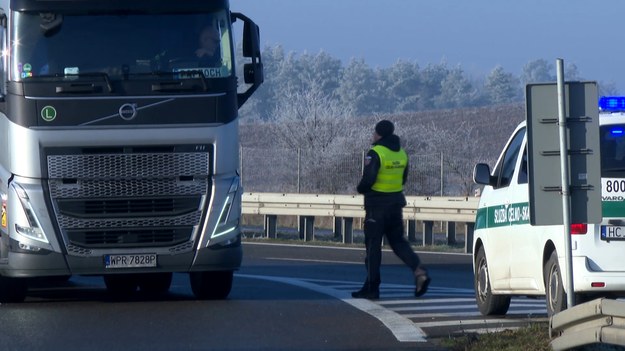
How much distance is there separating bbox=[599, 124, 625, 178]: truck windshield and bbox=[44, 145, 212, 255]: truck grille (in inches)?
181

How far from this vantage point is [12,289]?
15.2 metres

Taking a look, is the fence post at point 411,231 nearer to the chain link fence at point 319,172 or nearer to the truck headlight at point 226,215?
the chain link fence at point 319,172

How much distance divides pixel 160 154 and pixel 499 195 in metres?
3.63

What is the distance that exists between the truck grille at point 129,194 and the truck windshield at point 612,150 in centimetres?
459

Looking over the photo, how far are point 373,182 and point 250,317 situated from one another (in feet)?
8.51

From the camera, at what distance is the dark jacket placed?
15.5 meters

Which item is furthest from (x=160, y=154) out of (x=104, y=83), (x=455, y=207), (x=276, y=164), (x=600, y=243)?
(x=276, y=164)

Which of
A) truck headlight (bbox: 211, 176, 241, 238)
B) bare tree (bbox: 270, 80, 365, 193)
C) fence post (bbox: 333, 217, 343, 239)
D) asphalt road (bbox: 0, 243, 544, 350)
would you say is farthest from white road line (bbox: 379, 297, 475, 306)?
bare tree (bbox: 270, 80, 365, 193)

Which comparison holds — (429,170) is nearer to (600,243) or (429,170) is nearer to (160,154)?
(160,154)

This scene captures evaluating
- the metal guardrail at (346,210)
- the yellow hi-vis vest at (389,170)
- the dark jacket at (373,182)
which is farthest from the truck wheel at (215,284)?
the metal guardrail at (346,210)

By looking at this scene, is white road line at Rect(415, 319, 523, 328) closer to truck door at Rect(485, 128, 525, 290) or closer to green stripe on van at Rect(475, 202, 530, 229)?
truck door at Rect(485, 128, 525, 290)

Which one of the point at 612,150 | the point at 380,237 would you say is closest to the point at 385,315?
the point at 380,237

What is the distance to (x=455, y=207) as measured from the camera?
27438 millimetres

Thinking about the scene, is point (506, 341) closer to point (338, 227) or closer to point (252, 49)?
point (252, 49)
